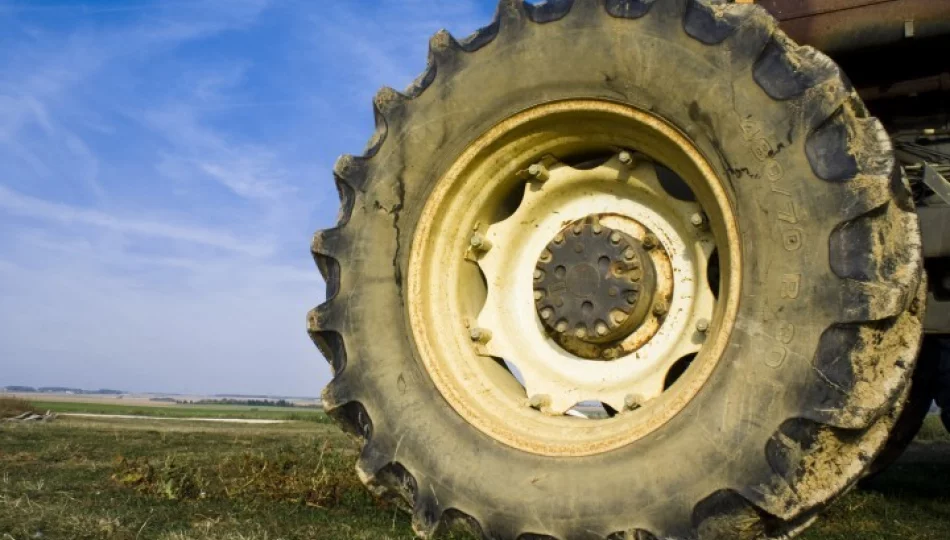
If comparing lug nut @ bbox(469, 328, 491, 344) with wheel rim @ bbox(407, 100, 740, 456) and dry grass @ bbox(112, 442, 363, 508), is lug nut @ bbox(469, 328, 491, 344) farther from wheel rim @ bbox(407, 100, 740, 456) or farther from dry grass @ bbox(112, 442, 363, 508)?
dry grass @ bbox(112, 442, 363, 508)

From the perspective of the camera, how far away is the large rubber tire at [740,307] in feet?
7.14

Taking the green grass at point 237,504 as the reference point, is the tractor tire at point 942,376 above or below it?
above

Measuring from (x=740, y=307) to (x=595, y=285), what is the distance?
0.64 metres

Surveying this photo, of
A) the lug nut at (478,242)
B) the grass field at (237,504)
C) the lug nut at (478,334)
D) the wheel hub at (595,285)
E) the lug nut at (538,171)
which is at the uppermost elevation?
the lug nut at (538,171)

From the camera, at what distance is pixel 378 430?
9.21ft

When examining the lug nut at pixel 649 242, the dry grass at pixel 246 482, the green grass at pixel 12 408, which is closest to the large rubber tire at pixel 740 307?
the lug nut at pixel 649 242

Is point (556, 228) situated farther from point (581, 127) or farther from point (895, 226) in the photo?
point (895, 226)

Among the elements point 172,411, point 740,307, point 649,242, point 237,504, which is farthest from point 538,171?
point 172,411

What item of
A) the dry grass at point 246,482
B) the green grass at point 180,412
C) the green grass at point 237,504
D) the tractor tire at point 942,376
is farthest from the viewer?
the green grass at point 180,412

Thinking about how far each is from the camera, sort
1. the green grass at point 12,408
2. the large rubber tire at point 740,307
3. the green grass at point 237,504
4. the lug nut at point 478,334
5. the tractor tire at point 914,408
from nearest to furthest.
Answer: the large rubber tire at point 740,307 → the green grass at point 237,504 → the lug nut at point 478,334 → the tractor tire at point 914,408 → the green grass at point 12,408

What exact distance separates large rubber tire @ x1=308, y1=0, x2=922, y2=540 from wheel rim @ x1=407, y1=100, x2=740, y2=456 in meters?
0.08

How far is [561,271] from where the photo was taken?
2.94 metres

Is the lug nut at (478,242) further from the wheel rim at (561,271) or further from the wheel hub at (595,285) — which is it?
the wheel hub at (595,285)

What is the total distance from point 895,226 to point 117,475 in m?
3.79
